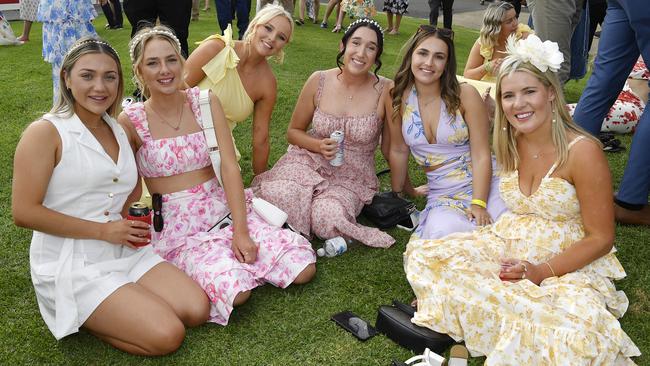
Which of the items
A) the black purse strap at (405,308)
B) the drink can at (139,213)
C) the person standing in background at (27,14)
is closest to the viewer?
the drink can at (139,213)

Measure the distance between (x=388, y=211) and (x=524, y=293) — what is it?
1.53 meters

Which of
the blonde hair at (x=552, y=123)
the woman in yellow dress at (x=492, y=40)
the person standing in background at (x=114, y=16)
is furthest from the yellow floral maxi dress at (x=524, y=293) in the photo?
the person standing in background at (x=114, y=16)

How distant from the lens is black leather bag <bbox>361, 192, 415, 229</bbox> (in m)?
4.25

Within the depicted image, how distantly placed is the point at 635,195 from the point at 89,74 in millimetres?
3530

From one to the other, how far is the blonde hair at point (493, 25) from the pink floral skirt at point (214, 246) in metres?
3.52

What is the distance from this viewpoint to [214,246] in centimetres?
345

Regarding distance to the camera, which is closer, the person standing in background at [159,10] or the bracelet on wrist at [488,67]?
the bracelet on wrist at [488,67]

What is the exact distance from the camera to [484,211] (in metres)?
3.71

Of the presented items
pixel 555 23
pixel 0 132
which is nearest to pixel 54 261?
pixel 0 132

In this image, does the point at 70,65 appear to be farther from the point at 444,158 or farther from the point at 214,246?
the point at 444,158

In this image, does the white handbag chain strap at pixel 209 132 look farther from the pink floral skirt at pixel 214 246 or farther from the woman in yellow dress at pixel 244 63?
the woman in yellow dress at pixel 244 63

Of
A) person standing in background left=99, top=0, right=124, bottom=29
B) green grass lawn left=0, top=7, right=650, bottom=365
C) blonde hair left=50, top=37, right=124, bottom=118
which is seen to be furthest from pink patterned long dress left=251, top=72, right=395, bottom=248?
person standing in background left=99, top=0, right=124, bottom=29

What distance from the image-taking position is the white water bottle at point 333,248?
12.9 ft

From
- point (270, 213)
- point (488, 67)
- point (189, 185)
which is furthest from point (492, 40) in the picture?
point (189, 185)
